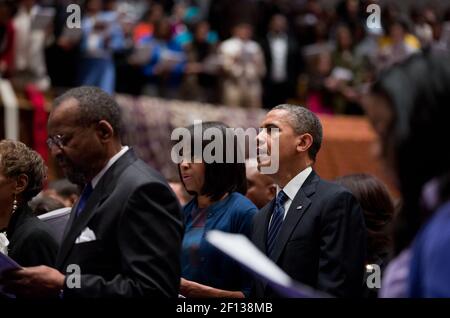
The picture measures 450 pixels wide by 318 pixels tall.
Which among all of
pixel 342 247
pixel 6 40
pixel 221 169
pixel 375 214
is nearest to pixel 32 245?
pixel 221 169

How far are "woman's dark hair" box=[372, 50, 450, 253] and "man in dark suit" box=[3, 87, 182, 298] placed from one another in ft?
3.02

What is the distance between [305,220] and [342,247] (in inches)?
7.7

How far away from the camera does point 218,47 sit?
1080cm

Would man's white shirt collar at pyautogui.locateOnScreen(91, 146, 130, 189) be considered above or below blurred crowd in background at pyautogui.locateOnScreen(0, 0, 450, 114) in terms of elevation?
below

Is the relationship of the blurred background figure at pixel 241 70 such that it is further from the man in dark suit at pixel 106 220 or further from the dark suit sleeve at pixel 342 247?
the man in dark suit at pixel 106 220

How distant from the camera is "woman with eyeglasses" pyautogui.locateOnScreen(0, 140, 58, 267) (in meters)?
3.08

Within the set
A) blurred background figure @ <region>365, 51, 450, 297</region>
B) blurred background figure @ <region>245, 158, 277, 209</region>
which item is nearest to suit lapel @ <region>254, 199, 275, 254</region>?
blurred background figure @ <region>245, 158, 277, 209</region>

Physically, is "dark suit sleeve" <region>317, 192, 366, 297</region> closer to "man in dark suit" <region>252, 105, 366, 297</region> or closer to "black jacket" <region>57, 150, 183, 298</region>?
"man in dark suit" <region>252, 105, 366, 297</region>

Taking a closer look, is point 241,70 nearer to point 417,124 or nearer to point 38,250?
point 38,250

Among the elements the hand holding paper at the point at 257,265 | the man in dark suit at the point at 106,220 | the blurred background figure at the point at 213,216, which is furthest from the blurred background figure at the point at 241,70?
the hand holding paper at the point at 257,265

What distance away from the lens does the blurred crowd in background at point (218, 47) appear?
29.1 feet

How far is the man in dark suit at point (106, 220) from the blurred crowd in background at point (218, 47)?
6.12 meters

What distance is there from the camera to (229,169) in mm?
3545
